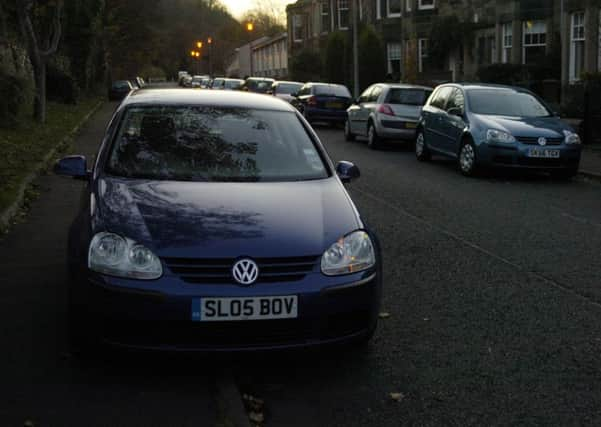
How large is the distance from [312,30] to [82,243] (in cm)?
6422

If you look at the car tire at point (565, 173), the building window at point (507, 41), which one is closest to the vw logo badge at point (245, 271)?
the car tire at point (565, 173)

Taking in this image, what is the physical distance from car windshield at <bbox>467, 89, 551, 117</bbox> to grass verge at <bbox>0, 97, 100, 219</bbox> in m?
7.94

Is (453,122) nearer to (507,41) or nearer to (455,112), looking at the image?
(455,112)

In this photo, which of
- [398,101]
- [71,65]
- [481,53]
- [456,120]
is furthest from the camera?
[71,65]

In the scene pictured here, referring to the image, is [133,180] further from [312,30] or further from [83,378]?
[312,30]

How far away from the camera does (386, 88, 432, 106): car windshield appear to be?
21781mm

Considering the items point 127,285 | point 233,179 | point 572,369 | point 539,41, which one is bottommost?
point 572,369

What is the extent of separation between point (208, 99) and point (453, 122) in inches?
399

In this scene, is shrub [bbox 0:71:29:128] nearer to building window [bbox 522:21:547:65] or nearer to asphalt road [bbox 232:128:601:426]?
asphalt road [bbox 232:128:601:426]

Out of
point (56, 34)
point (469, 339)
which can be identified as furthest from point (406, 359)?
point (56, 34)

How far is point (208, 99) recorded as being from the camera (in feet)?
22.4

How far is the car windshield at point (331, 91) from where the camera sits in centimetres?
3061

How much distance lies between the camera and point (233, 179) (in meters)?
5.77

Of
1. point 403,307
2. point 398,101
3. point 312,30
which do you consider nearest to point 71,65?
point 312,30
